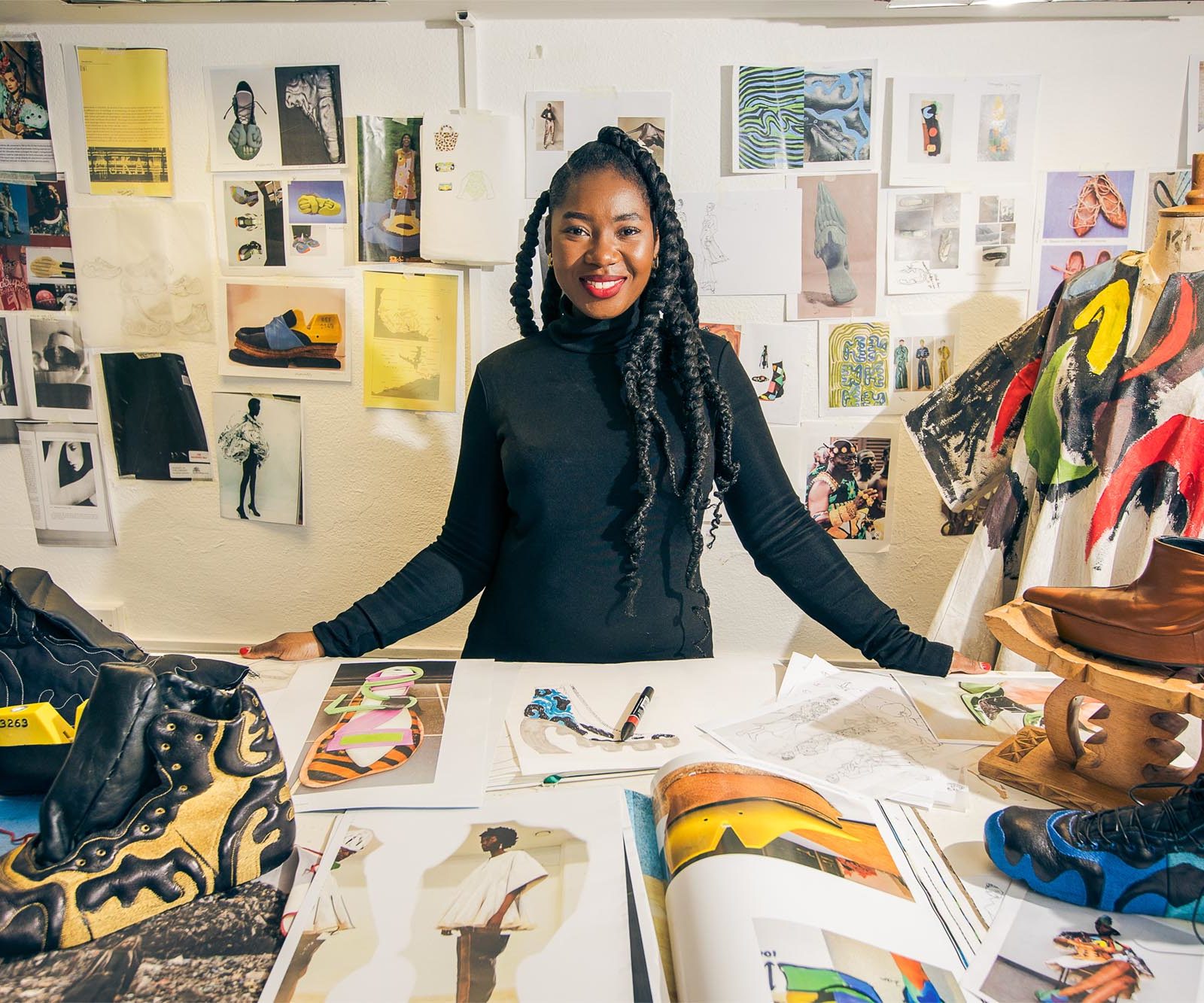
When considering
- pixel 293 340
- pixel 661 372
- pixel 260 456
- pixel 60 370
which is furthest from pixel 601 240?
pixel 60 370

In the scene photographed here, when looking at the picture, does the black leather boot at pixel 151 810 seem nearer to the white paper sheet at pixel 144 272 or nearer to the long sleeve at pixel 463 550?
the long sleeve at pixel 463 550

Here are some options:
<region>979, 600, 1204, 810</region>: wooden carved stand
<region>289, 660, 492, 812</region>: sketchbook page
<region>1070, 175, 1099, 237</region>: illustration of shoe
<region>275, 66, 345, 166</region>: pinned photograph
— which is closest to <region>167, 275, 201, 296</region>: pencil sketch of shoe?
<region>275, 66, 345, 166</region>: pinned photograph

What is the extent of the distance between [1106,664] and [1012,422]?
800mm

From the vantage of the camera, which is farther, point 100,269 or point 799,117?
point 100,269

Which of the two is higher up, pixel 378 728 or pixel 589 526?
pixel 589 526

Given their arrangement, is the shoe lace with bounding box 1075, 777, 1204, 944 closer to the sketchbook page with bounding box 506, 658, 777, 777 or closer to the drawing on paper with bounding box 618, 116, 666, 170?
the sketchbook page with bounding box 506, 658, 777, 777

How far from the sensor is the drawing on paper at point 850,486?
1.87 metres

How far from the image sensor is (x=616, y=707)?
99 cm

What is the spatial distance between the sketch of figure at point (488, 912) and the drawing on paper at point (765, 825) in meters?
0.12

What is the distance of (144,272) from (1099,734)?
198 cm

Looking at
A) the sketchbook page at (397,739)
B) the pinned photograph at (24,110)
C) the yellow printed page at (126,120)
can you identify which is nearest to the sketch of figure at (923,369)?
the sketchbook page at (397,739)

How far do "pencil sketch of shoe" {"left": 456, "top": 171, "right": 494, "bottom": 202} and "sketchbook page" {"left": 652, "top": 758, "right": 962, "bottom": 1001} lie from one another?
1.37m

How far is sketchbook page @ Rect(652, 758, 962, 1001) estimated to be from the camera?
0.57 metres

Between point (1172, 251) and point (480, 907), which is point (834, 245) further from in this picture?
point (480, 907)
